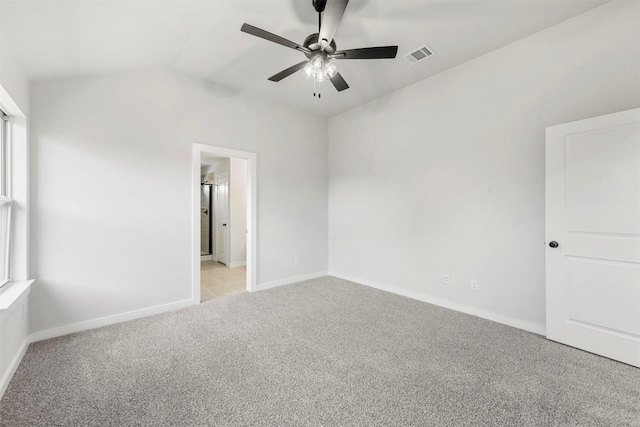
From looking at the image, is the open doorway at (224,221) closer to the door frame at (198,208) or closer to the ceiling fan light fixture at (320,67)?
the door frame at (198,208)

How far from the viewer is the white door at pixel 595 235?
2.16 m

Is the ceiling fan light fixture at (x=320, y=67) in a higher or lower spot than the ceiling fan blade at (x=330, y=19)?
lower

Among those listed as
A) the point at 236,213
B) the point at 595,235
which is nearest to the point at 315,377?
the point at 595,235

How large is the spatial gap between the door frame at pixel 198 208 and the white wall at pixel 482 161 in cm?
167

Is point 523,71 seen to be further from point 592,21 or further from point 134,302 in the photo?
point 134,302

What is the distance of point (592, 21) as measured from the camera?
2.40 m

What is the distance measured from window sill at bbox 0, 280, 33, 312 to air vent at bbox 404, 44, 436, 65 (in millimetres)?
4072

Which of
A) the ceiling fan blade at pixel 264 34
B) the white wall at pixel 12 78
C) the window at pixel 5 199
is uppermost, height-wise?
the ceiling fan blade at pixel 264 34

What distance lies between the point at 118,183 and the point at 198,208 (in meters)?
0.86

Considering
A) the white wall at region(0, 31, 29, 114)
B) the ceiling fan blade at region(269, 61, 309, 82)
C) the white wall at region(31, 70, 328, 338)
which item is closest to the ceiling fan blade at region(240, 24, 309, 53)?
the ceiling fan blade at region(269, 61, 309, 82)

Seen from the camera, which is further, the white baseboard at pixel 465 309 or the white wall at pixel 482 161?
the white baseboard at pixel 465 309

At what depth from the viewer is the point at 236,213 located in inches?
240

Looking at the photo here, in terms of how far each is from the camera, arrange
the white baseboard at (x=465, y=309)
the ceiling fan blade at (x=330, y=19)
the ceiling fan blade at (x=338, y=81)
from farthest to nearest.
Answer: the white baseboard at (x=465, y=309) < the ceiling fan blade at (x=338, y=81) < the ceiling fan blade at (x=330, y=19)

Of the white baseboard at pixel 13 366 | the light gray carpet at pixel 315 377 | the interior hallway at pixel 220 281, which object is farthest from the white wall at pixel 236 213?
the white baseboard at pixel 13 366
